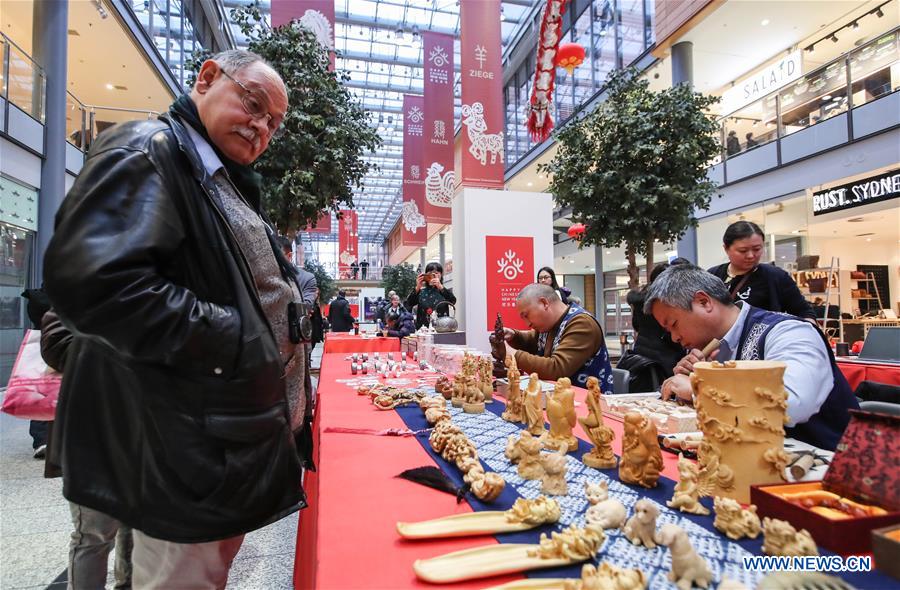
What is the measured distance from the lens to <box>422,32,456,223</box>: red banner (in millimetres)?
8953

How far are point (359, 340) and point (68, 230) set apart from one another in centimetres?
484

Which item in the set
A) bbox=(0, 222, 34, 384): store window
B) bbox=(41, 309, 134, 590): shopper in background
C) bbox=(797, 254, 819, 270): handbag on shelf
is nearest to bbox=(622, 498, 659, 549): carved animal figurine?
bbox=(41, 309, 134, 590): shopper in background

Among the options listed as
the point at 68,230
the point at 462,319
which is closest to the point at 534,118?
the point at 462,319

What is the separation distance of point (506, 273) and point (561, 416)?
15.7 feet

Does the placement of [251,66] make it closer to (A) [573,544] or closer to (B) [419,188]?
(A) [573,544]

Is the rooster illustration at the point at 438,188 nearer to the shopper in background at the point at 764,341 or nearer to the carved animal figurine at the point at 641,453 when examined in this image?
the shopper in background at the point at 764,341

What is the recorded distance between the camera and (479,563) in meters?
0.71

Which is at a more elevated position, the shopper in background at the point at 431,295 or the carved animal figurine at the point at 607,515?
the shopper in background at the point at 431,295

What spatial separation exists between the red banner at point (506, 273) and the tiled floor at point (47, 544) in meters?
3.66

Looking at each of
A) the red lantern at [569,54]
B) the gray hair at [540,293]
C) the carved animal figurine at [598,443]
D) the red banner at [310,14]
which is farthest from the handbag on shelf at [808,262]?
the carved animal figurine at [598,443]

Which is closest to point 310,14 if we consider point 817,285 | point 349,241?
point 817,285

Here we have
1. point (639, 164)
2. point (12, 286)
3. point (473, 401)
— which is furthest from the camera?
point (12, 286)

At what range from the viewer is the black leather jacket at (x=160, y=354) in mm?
784

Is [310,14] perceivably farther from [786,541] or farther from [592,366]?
[786,541]
